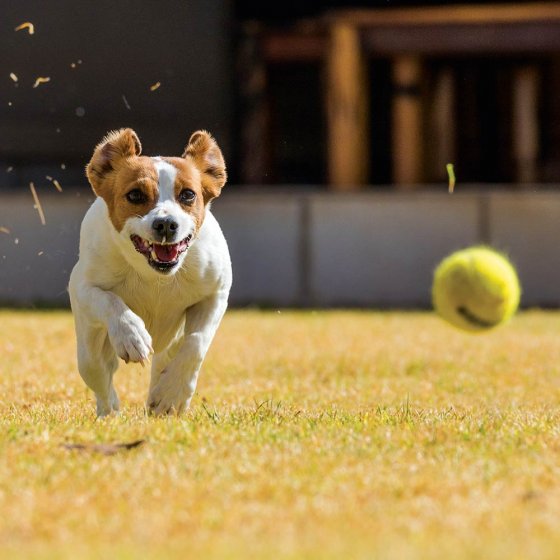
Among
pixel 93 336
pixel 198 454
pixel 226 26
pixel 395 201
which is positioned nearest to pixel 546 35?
pixel 395 201

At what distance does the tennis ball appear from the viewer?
7.96 metres

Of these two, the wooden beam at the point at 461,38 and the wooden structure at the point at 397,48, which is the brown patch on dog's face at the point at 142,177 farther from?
the wooden beam at the point at 461,38

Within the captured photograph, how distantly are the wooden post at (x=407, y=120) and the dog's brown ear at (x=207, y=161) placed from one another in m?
8.63

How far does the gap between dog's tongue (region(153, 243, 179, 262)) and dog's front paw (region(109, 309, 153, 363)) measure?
277mm

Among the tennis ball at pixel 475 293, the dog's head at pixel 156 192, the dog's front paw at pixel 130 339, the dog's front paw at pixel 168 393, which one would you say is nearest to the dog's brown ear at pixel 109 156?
the dog's head at pixel 156 192

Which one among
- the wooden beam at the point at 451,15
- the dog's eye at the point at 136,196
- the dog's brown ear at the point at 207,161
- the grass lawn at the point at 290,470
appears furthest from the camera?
the wooden beam at the point at 451,15

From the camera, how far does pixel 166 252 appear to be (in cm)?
549

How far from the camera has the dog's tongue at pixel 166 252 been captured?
548cm

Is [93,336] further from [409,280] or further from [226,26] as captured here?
[226,26]

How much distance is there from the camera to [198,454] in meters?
4.56

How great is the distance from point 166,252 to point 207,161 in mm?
694

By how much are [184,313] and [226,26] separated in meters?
9.14

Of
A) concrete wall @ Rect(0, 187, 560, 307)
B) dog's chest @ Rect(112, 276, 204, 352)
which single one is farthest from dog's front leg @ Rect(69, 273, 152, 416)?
concrete wall @ Rect(0, 187, 560, 307)

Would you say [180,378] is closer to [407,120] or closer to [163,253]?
[163,253]
